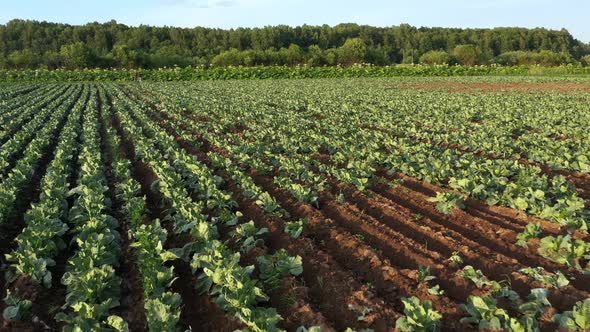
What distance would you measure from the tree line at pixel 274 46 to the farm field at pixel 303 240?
223ft

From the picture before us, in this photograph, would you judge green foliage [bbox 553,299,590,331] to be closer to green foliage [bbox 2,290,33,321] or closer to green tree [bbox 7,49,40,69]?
green foliage [bbox 2,290,33,321]

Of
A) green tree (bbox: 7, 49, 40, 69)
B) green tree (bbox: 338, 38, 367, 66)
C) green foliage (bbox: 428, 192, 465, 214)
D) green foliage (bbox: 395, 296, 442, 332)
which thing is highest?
green tree (bbox: 338, 38, 367, 66)

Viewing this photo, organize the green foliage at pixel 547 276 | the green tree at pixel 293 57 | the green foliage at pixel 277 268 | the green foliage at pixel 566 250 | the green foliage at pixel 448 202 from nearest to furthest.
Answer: the green foliage at pixel 547 276
the green foliage at pixel 277 268
the green foliage at pixel 566 250
the green foliage at pixel 448 202
the green tree at pixel 293 57

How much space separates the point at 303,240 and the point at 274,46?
113 meters

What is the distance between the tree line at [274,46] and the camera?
75938 mm

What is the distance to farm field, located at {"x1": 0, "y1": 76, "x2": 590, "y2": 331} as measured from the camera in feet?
14.3

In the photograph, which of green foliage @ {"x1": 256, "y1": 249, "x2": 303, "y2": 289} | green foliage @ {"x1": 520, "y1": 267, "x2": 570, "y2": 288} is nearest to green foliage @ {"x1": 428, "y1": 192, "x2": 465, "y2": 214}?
green foliage @ {"x1": 520, "y1": 267, "x2": 570, "y2": 288}

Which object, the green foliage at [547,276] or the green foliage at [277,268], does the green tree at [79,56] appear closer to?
the green foliage at [277,268]

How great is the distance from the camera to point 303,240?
6.01 metres

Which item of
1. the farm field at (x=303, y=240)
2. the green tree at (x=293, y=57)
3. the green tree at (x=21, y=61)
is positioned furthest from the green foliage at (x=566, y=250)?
the green tree at (x=21, y=61)

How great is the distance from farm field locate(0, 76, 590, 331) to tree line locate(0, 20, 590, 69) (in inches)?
2675

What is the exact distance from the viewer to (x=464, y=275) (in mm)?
4871

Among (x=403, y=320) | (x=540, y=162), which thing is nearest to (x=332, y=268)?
(x=403, y=320)

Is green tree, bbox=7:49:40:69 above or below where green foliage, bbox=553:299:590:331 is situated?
above
